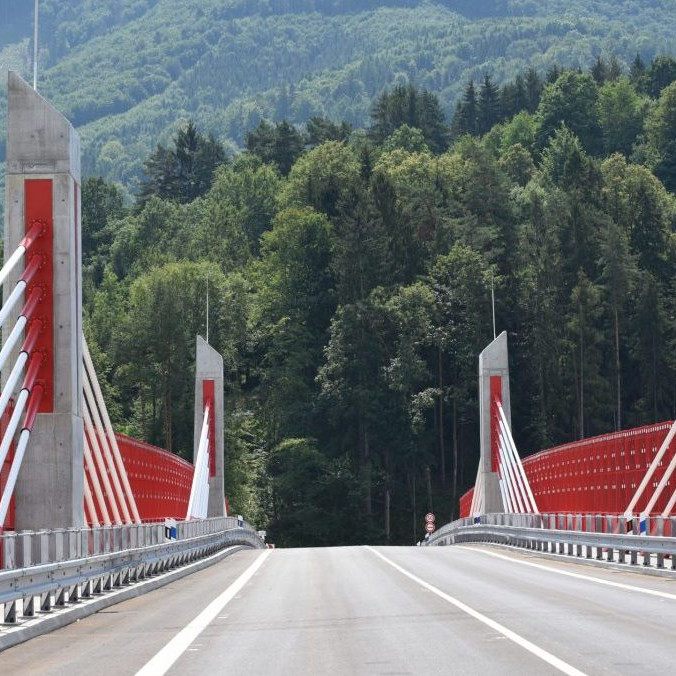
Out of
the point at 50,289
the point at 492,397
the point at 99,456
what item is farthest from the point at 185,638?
the point at 492,397

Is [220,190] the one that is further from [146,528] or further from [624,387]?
[146,528]

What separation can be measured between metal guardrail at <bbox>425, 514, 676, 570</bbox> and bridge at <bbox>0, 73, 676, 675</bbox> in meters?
0.09

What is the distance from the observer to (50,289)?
29297mm

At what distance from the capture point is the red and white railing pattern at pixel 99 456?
3183 centimetres

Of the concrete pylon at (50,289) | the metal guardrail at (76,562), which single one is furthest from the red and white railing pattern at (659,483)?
the concrete pylon at (50,289)

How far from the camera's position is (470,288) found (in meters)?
123

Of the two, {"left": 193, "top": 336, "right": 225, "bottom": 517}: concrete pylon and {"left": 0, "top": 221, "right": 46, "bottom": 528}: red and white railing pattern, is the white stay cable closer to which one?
{"left": 193, "top": 336, "right": 225, "bottom": 517}: concrete pylon

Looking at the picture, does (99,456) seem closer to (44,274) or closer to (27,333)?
(27,333)

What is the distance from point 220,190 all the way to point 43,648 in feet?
544

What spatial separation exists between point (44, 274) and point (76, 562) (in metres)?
8.23

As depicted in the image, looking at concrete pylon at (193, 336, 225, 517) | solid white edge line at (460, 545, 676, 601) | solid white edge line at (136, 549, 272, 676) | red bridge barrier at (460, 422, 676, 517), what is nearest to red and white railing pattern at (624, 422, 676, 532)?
red bridge barrier at (460, 422, 676, 517)

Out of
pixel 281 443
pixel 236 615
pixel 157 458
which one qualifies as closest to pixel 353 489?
pixel 281 443

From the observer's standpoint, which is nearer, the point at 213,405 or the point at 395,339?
the point at 213,405

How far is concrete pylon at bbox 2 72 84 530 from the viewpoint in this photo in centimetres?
2859
